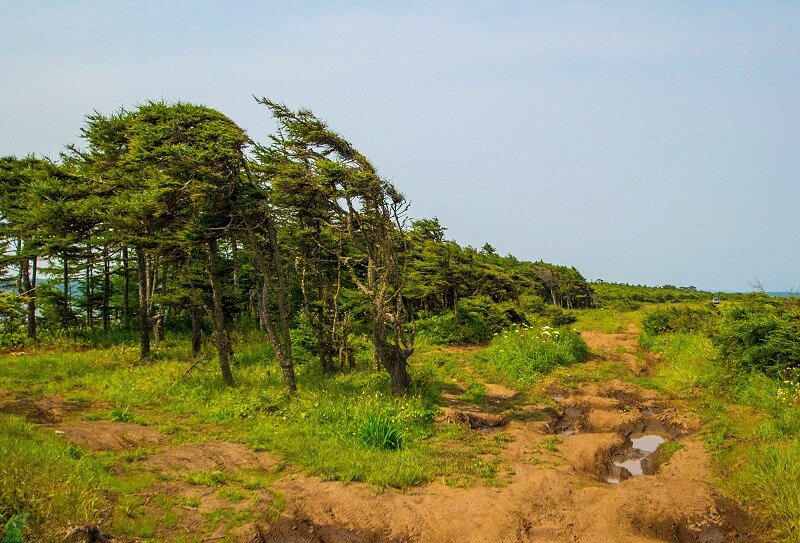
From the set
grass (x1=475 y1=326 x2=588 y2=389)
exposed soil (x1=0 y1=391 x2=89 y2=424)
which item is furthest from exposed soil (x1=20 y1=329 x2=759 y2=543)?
grass (x1=475 y1=326 x2=588 y2=389)

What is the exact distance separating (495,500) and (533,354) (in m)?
12.7

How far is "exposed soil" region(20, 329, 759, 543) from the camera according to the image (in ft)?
25.9

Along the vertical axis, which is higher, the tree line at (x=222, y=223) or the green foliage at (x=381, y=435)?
the tree line at (x=222, y=223)

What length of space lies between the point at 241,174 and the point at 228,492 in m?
9.89

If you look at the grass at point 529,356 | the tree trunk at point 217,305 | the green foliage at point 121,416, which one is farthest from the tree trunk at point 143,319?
the grass at point 529,356

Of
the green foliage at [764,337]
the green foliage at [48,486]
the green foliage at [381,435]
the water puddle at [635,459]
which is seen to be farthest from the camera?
the green foliage at [764,337]

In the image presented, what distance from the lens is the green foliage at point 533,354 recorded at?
783 inches

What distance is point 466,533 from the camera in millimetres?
7918

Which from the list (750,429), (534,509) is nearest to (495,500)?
(534,509)

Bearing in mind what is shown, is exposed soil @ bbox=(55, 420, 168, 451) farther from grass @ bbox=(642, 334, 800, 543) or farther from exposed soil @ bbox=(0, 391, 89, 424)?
grass @ bbox=(642, 334, 800, 543)

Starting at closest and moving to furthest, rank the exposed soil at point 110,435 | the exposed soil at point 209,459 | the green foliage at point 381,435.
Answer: the exposed soil at point 209,459
the exposed soil at point 110,435
the green foliage at point 381,435

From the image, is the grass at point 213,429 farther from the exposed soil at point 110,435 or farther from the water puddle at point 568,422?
the water puddle at point 568,422

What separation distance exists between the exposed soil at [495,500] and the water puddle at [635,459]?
0.07m

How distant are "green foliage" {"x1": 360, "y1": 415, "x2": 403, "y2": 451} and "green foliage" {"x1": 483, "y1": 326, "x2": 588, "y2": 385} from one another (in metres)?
8.53
